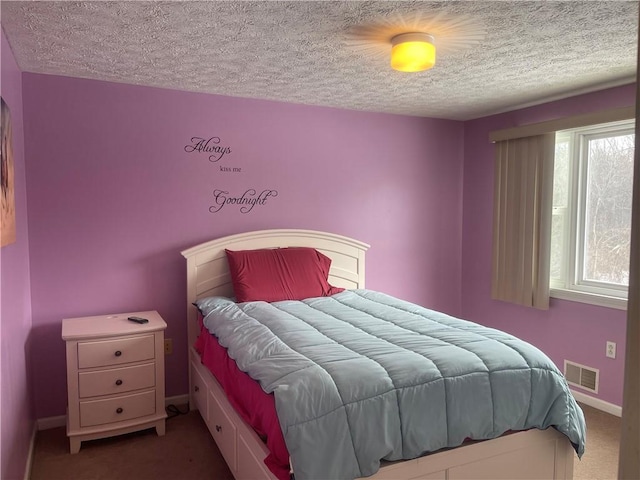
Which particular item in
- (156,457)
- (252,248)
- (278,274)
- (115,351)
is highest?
(252,248)

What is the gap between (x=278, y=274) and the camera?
3387 mm

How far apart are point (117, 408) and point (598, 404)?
124 inches

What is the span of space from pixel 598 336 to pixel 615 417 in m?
0.53

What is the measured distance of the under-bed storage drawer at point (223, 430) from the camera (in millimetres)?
2295

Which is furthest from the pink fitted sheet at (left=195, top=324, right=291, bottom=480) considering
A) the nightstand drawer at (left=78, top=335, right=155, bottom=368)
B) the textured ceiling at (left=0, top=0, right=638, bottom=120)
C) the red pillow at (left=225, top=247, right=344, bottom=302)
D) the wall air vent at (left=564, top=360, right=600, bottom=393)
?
the wall air vent at (left=564, top=360, right=600, bottom=393)

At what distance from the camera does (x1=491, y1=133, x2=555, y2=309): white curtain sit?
362 centimetres

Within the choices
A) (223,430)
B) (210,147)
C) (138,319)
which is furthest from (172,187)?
(223,430)

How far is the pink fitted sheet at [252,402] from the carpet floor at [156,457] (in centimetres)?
47

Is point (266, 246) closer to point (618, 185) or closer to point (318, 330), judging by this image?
point (318, 330)

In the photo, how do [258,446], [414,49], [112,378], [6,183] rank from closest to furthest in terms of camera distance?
[258,446] < [6,183] < [414,49] < [112,378]

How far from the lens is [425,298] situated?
14.6 feet

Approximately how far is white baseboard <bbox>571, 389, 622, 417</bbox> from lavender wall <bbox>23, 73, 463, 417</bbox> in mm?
1539

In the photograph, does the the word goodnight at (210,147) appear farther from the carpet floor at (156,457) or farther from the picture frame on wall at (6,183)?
the carpet floor at (156,457)

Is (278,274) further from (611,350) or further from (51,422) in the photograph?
(611,350)
